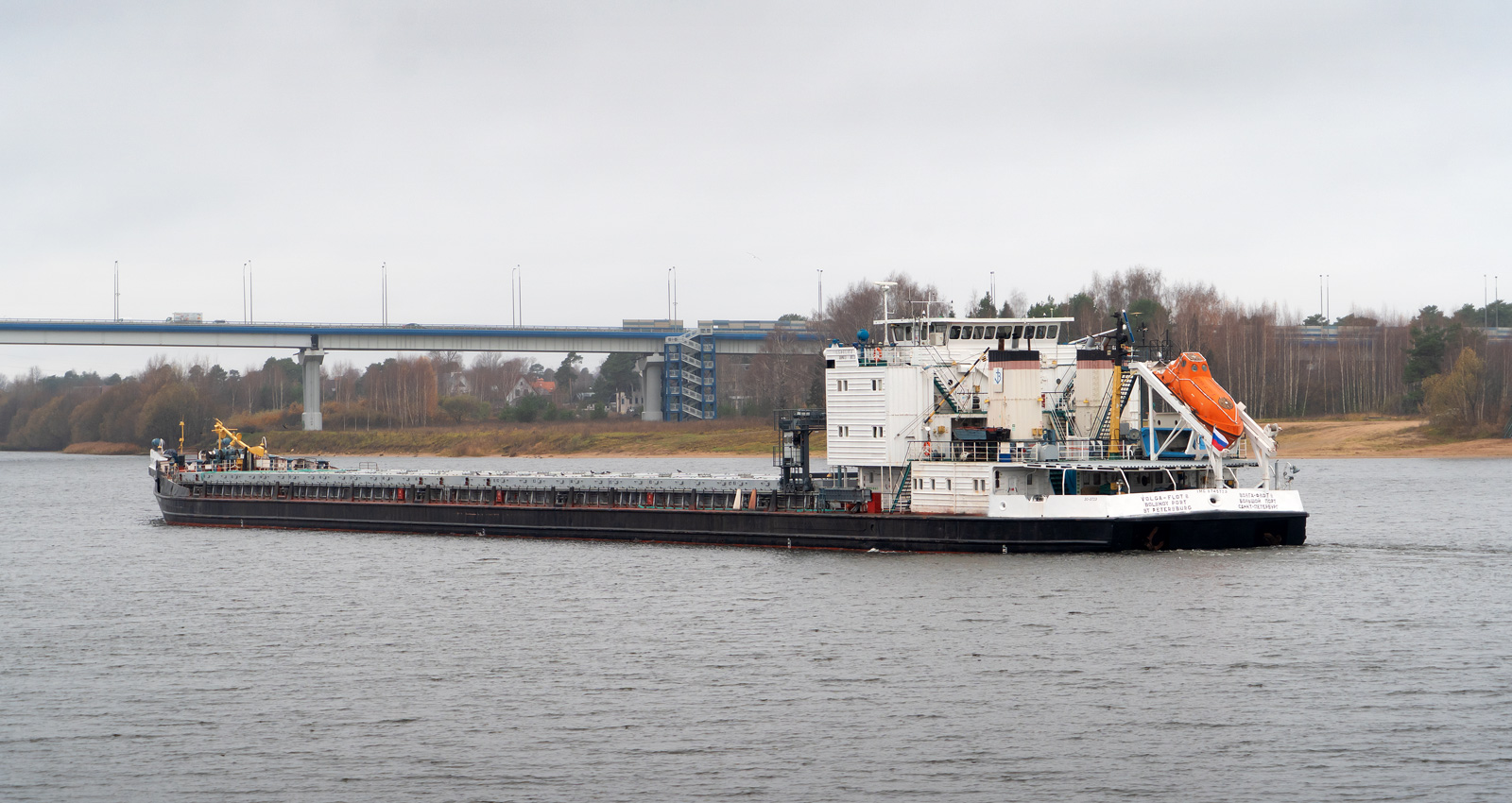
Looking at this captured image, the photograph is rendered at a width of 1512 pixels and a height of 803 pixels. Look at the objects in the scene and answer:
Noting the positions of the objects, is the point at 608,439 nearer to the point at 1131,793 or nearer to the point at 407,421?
the point at 407,421

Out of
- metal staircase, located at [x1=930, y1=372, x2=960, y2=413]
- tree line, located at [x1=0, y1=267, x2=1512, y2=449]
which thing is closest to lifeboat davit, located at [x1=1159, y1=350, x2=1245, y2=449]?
A: metal staircase, located at [x1=930, y1=372, x2=960, y2=413]

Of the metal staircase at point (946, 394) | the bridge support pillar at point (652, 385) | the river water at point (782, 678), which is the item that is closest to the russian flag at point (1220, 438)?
the river water at point (782, 678)

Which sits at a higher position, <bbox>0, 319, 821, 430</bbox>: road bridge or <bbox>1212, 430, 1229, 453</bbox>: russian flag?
<bbox>0, 319, 821, 430</bbox>: road bridge

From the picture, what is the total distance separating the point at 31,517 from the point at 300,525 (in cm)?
2338

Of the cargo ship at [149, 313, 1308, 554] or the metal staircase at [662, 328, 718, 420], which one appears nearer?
the cargo ship at [149, 313, 1308, 554]

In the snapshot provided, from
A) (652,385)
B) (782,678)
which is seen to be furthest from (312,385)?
(782,678)

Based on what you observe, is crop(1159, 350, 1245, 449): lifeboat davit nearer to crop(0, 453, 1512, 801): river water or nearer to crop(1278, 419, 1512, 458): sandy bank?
crop(0, 453, 1512, 801): river water

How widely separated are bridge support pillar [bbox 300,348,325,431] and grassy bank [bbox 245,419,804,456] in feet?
5.51

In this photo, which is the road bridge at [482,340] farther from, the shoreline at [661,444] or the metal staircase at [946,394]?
the metal staircase at [946,394]

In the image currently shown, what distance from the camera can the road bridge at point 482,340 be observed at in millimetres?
143500

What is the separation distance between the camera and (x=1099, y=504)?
139 feet

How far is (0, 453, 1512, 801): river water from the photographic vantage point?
899 inches

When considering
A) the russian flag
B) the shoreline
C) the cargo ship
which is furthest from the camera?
the shoreline

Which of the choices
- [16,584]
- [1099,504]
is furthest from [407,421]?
[1099,504]
